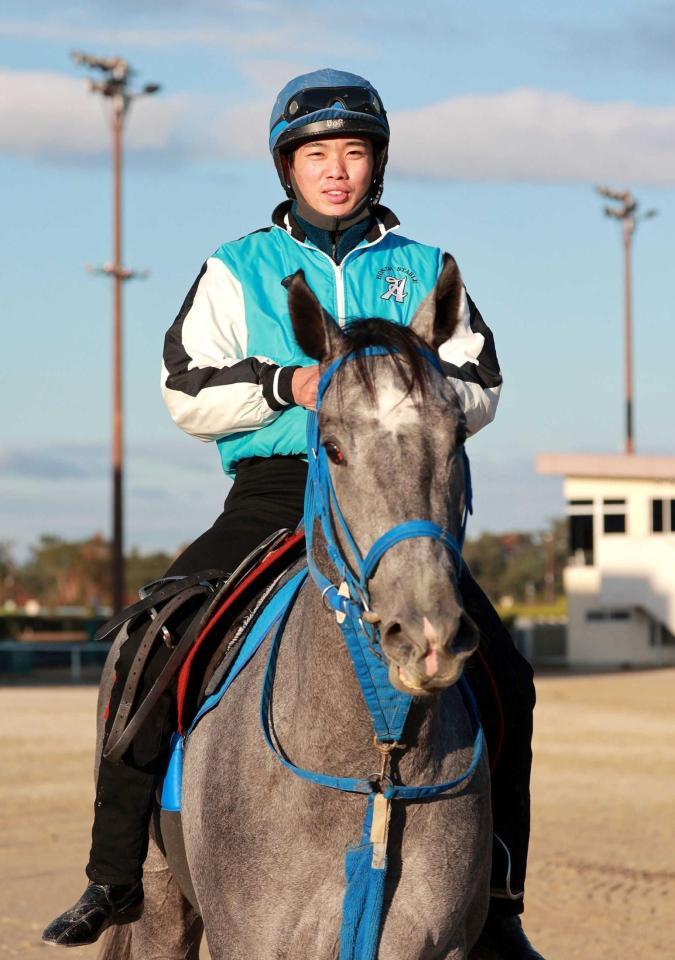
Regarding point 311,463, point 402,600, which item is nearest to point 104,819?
point 311,463

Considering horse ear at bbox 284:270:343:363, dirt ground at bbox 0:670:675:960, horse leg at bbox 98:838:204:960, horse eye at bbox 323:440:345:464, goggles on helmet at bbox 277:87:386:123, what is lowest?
dirt ground at bbox 0:670:675:960

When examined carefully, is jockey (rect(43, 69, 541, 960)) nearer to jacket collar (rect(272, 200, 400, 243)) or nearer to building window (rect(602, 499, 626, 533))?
jacket collar (rect(272, 200, 400, 243))

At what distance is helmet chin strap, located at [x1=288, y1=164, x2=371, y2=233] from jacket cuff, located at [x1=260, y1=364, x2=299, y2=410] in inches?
35.6

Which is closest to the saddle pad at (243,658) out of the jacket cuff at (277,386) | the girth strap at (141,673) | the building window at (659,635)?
the girth strap at (141,673)

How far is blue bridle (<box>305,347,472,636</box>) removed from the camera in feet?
12.2

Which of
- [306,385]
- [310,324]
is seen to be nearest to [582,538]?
[306,385]

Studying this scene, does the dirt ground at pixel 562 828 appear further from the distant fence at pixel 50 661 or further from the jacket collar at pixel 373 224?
the distant fence at pixel 50 661

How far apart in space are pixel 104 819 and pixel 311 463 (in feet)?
5.92

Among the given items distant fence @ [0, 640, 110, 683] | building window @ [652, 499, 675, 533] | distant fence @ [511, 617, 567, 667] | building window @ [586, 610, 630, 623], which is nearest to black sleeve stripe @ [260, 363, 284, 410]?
distant fence @ [0, 640, 110, 683]

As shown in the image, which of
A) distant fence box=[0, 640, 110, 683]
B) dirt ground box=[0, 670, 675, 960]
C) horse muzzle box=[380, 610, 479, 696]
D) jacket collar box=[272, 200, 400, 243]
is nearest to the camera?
horse muzzle box=[380, 610, 479, 696]

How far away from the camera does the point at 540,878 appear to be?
38.0ft

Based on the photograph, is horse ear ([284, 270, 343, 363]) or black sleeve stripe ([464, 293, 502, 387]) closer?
horse ear ([284, 270, 343, 363])

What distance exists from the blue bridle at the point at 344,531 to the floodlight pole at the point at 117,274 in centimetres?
3692

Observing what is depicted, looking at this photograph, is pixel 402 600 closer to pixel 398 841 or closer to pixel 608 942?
pixel 398 841
